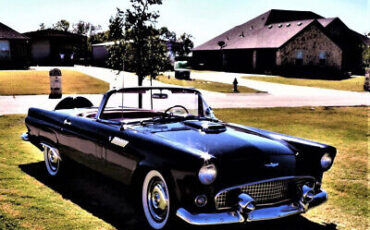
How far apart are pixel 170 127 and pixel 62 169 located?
2.07 meters

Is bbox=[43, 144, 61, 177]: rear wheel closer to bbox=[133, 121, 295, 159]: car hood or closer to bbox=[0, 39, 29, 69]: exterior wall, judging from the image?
bbox=[133, 121, 295, 159]: car hood

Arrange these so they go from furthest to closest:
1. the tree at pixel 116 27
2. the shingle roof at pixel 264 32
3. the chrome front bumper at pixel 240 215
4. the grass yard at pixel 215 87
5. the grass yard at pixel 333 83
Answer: the shingle roof at pixel 264 32
the grass yard at pixel 333 83
the grass yard at pixel 215 87
the tree at pixel 116 27
the chrome front bumper at pixel 240 215

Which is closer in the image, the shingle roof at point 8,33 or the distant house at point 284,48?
the shingle roof at point 8,33

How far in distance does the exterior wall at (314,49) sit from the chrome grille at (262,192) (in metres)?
44.2

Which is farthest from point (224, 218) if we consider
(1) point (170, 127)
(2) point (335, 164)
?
(2) point (335, 164)

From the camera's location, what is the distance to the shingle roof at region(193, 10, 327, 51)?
155ft

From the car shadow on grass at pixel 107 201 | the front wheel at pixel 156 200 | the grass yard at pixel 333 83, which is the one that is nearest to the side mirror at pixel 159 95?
the car shadow on grass at pixel 107 201

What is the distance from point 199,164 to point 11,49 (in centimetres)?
4405

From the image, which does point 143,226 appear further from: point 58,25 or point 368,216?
point 58,25

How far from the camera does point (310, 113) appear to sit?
47.9 ft

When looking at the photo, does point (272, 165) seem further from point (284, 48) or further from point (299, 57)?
point (299, 57)

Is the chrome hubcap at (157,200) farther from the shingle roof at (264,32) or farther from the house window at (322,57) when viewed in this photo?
the house window at (322,57)

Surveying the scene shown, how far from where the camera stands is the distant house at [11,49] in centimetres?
4164

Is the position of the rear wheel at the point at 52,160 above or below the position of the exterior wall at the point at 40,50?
below
